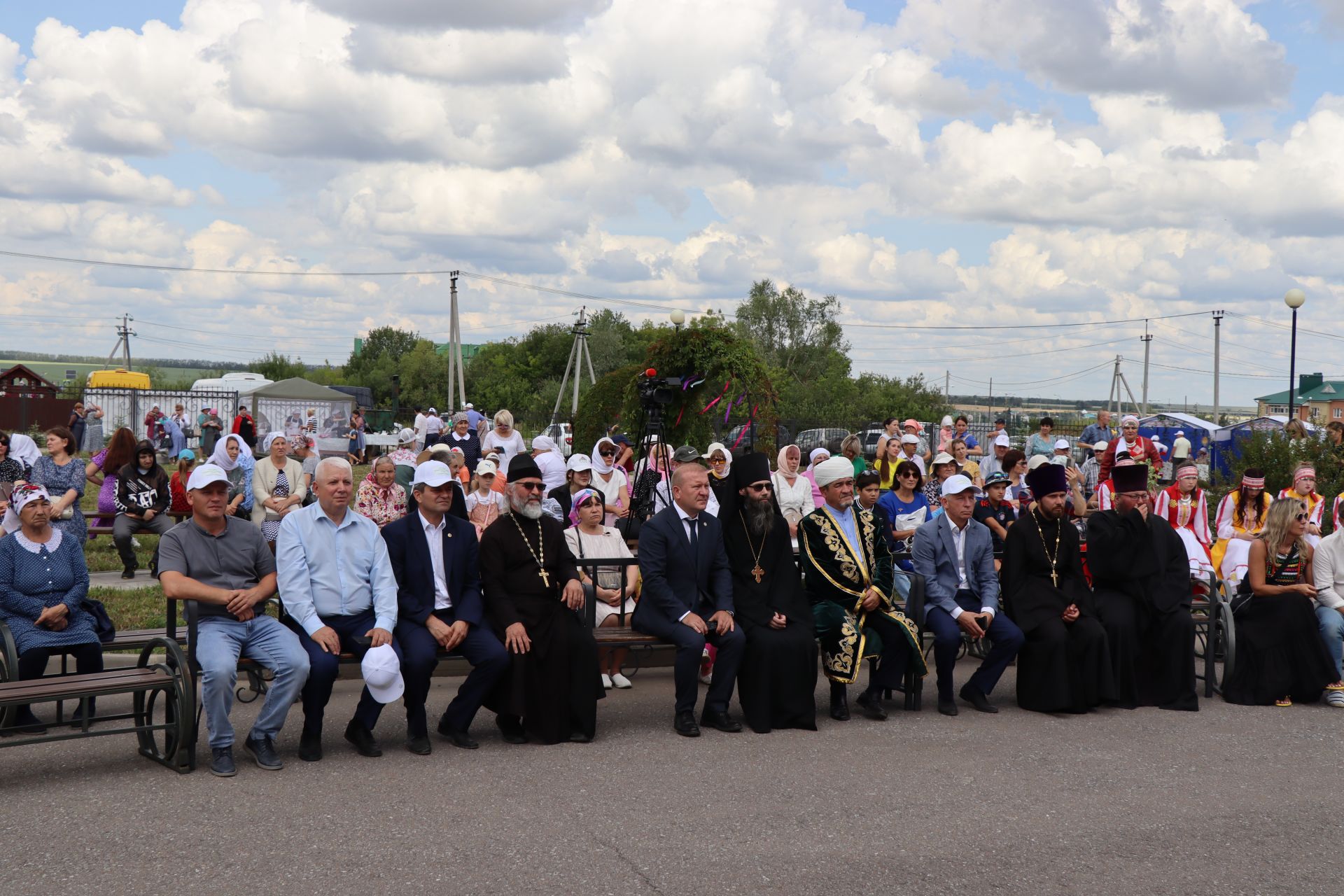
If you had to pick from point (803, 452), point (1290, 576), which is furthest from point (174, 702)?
point (803, 452)

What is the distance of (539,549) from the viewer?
6680 millimetres

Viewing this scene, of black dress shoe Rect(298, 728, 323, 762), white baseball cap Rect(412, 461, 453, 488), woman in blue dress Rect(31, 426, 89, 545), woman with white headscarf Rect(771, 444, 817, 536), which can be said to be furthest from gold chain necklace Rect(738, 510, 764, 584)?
woman in blue dress Rect(31, 426, 89, 545)

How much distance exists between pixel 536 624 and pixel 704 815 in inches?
68.3

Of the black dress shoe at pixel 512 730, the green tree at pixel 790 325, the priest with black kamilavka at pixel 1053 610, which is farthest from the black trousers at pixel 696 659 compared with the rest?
the green tree at pixel 790 325

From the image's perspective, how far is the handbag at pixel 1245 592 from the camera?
793 centimetres

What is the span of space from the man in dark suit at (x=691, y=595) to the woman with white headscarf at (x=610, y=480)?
328 cm

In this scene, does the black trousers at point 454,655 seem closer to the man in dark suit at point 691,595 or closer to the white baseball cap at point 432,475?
the white baseball cap at point 432,475

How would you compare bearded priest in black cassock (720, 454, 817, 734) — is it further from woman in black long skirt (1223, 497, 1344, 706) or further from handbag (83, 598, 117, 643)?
handbag (83, 598, 117, 643)

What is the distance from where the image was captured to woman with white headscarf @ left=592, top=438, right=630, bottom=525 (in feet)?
35.1

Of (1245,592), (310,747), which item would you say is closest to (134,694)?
(310,747)

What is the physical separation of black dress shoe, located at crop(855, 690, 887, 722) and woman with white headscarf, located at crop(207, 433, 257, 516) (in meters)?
6.95

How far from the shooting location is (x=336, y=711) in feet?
22.4

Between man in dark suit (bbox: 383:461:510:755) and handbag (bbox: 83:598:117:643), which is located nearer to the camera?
man in dark suit (bbox: 383:461:510:755)

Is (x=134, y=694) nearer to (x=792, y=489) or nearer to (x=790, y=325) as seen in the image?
(x=792, y=489)
